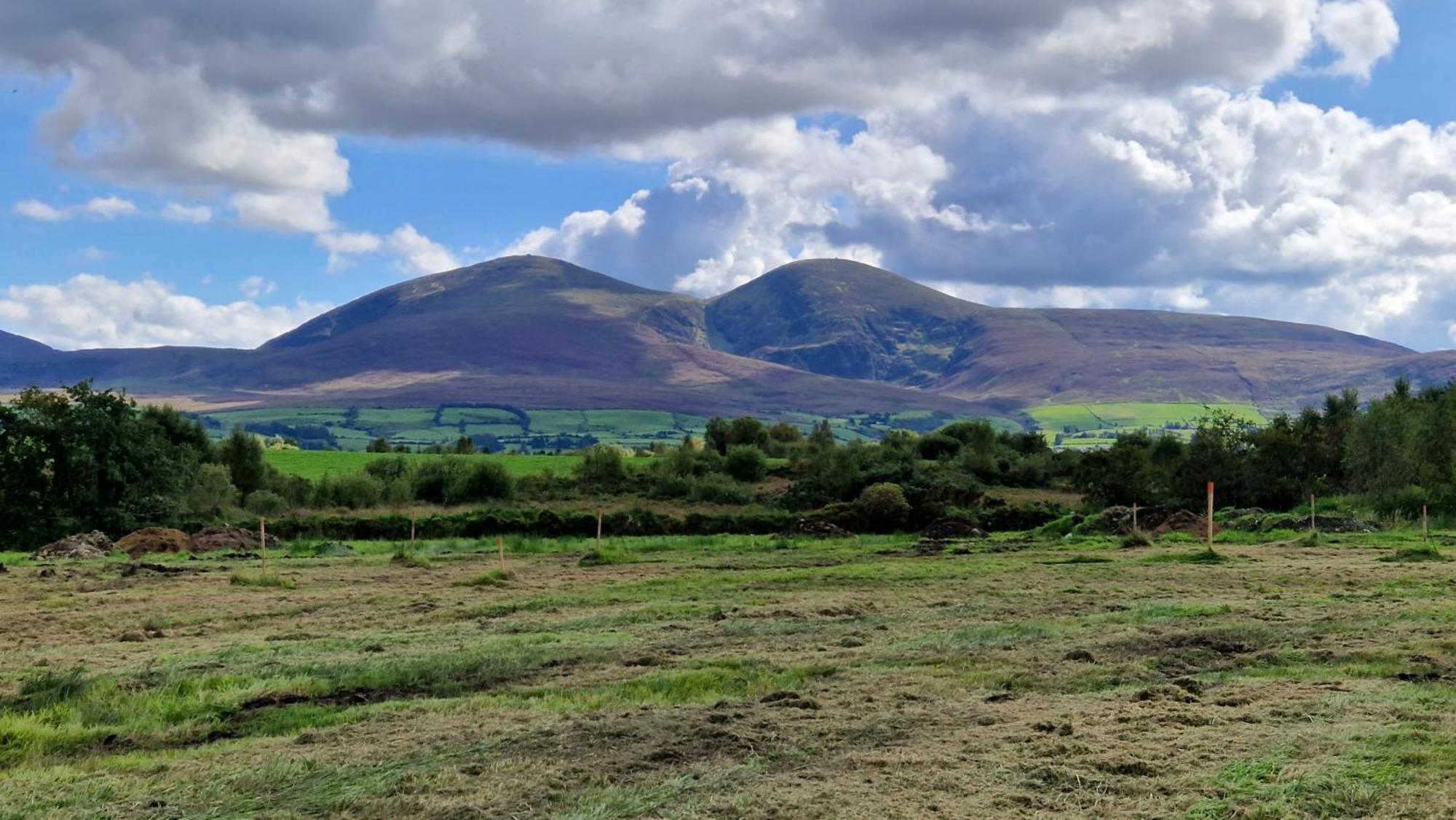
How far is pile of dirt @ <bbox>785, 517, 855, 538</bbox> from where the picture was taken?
4591 cm

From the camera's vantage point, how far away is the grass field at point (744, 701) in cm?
859

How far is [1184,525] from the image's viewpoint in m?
40.4

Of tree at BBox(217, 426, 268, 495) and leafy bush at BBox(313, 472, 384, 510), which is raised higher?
tree at BBox(217, 426, 268, 495)

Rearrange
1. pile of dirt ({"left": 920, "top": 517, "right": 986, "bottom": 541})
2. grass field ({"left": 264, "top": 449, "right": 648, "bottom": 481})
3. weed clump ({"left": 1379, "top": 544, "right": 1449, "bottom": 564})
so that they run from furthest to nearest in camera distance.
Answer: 1. grass field ({"left": 264, "top": 449, "right": 648, "bottom": 481})
2. pile of dirt ({"left": 920, "top": 517, "right": 986, "bottom": 541})
3. weed clump ({"left": 1379, "top": 544, "right": 1449, "bottom": 564})

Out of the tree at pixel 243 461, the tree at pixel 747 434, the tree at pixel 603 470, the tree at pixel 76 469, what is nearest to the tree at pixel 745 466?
the tree at pixel 603 470

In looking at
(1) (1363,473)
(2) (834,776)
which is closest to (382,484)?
(1) (1363,473)

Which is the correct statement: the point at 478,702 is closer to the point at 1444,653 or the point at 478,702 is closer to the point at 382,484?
the point at 1444,653

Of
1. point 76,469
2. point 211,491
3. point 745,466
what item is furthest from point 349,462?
point 76,469

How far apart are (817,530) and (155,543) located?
23029 mm

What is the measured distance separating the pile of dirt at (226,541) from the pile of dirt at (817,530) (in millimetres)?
18883

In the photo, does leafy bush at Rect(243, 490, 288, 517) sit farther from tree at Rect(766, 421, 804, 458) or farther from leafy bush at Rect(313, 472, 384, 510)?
tree at Rect(766, 421, 804, 458)

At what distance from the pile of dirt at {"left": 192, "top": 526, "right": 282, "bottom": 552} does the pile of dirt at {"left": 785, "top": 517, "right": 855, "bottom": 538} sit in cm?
1888

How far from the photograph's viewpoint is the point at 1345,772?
8781 millimetres

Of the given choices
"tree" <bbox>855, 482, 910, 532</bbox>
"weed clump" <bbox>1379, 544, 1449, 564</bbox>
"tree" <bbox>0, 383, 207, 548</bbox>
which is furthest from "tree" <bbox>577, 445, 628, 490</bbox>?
"weed clump" <bbox>1379, 544, 1449, 564</bbox>
